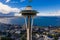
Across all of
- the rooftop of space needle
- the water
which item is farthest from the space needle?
the water

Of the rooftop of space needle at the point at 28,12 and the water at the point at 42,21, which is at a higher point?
the rooftop of space needle at the point at 28,12

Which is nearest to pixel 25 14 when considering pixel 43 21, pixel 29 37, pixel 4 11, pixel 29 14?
pixel 29 14

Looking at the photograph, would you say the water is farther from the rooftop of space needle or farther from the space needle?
the rooftop of space needle

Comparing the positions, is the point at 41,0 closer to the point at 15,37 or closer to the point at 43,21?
the point at 43,21

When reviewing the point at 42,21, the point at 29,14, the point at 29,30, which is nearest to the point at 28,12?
the point at 29,14

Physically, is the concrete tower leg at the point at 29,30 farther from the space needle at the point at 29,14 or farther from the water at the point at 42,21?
the water at the point at 42,21

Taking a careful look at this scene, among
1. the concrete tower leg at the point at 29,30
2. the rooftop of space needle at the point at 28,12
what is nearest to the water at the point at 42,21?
the concrete tower leg at the point at 29,30

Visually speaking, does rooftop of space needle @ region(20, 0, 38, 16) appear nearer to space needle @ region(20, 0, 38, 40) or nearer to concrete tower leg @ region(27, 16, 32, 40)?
space needle @ region(20, 0, 38, 40)

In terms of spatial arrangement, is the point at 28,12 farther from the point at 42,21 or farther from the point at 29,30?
the point at 42,21

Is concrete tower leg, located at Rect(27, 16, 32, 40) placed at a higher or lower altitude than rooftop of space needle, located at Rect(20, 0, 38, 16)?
lower

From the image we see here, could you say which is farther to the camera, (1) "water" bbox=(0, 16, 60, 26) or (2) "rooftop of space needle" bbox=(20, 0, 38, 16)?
(1) "water" bbox=(0, 16, 60, 26)

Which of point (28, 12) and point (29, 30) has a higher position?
point (28, 12)

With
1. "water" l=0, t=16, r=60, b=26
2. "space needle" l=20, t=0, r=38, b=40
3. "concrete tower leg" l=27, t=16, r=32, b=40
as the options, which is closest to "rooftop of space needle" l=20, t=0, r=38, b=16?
"space needle" l=20, t=0, r=38, b=40
